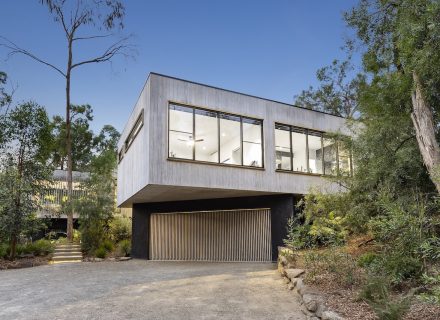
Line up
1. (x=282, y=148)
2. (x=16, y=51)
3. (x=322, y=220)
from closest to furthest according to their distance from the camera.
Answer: (x=322, y=220) → (x=282, y=148) → (x=16, y=51)

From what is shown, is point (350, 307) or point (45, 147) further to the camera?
point (45, 147)

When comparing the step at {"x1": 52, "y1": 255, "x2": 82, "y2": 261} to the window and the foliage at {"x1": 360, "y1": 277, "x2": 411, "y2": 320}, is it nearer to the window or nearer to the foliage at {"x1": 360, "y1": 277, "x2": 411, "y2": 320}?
the window

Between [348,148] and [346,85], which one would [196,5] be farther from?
[346,85]

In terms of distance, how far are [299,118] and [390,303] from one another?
33.2 feet

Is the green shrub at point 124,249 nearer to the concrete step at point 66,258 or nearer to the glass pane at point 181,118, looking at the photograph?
the concrete step at point 66,258

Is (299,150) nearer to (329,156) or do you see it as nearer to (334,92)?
(329,156)

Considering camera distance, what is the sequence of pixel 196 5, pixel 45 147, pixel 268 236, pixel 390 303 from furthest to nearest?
pixel 196 5 → pixel 45 147 → pixel 268 236 → pixel 390 303

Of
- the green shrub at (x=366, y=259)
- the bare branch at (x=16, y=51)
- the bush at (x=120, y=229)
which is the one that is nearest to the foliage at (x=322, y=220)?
the green shrub at (x=366, y=259)

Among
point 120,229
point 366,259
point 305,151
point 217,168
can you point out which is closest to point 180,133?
point 217,168

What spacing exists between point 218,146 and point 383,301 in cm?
771

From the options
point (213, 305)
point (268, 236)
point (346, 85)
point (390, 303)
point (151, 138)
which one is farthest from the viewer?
point (346, 85)

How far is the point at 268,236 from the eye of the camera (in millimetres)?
13406

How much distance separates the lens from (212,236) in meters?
14.5

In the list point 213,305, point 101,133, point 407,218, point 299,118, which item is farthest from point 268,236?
point 101,133
